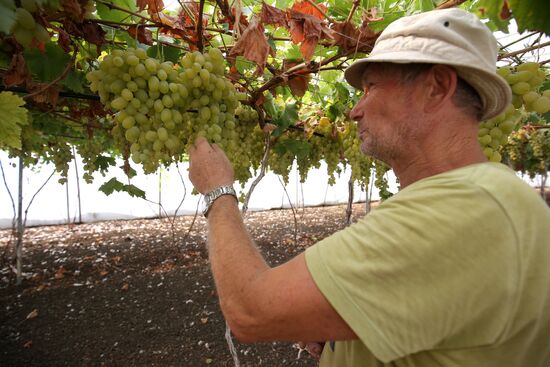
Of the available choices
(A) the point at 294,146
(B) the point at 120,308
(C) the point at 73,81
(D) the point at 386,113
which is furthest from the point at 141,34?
(B) the point at 120,308

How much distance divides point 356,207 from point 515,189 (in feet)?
42.5

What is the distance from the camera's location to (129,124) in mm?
1283

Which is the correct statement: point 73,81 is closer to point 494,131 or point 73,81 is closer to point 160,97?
point 160,97

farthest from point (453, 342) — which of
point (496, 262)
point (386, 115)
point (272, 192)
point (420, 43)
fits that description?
point (272, 192)

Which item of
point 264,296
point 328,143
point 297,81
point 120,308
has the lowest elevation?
point 120,308

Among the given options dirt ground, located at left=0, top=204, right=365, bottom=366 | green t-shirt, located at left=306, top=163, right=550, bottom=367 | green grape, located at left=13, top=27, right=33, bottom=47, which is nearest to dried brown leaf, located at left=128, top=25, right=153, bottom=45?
green grape, located at left=13, top=27, right=33, bottom=47

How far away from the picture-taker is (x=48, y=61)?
1731 millimetres

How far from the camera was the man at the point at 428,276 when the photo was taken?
77cm

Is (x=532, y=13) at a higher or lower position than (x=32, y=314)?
higher

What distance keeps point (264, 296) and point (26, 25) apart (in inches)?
37.0

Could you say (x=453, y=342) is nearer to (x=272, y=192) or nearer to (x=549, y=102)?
(x=549, y=102)

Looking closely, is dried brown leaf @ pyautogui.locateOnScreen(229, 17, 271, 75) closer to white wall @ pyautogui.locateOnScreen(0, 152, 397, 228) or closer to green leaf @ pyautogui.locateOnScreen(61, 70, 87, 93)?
green leaf @ pyautogui.locateOnScreen(61, 70, 87, 93)

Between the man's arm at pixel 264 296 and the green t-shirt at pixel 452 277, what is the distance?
0.13ft

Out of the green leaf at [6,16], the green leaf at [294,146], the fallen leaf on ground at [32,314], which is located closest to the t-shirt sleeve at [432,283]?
the green leaf at [6,16]
